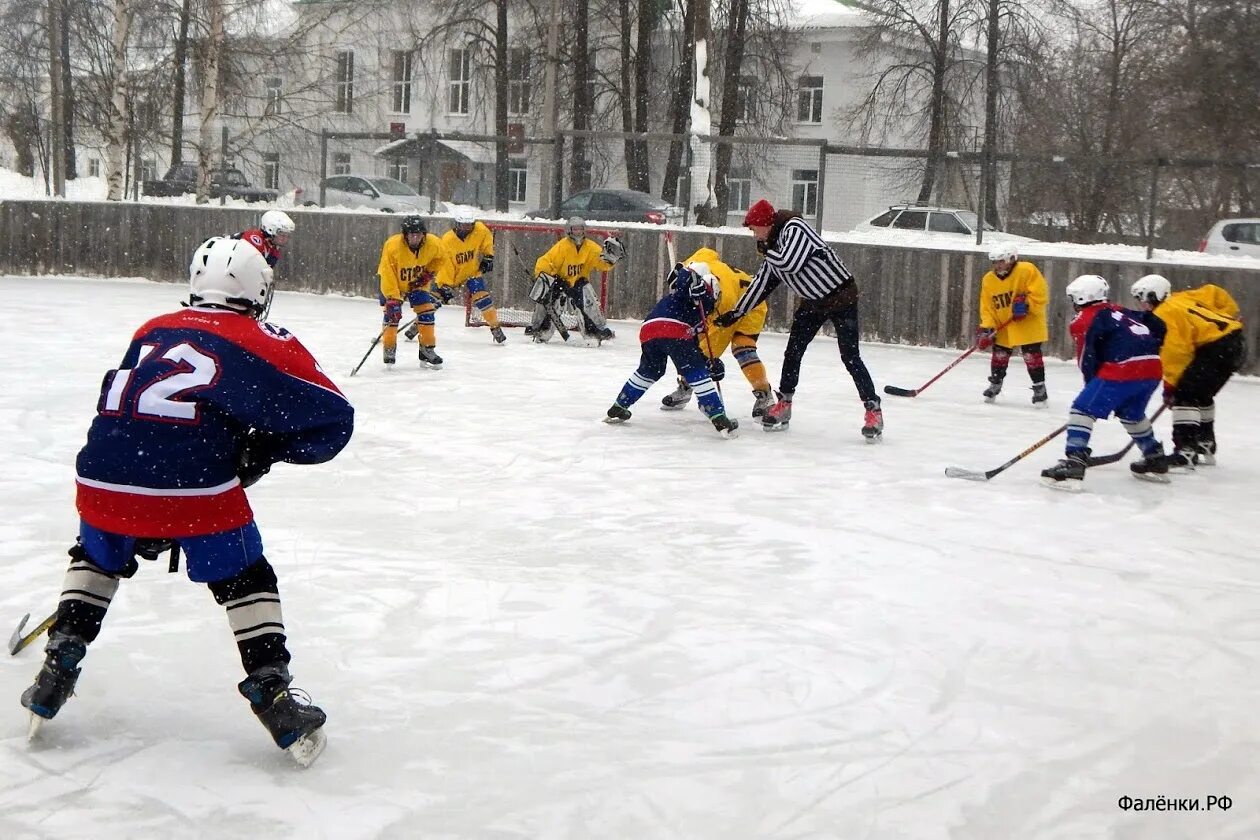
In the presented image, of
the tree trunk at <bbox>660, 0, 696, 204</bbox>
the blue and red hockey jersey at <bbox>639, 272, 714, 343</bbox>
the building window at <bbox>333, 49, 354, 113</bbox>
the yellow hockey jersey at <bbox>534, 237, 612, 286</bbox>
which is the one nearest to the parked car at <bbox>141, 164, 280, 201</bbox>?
the building window at <bbox>333, 49, 354, 113</bbox>

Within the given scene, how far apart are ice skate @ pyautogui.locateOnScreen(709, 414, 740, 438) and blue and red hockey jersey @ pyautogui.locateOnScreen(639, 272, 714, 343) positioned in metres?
0.47

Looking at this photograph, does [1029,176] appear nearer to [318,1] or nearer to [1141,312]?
[1141,312]

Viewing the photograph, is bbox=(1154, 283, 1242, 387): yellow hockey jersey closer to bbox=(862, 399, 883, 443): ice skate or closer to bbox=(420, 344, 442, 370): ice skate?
bbox=(862, 399, 883, 443): ice skate

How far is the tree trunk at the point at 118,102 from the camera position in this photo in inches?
794

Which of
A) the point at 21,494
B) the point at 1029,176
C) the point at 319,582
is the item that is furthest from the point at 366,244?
the point at 319,582

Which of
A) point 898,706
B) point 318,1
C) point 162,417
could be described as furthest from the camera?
point 318,1

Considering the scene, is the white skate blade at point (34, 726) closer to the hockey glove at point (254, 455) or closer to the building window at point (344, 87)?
the hockey glove at point (254, 455)

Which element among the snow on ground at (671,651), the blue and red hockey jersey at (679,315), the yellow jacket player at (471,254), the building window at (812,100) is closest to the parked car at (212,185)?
the yellow jacket player at (471,254)

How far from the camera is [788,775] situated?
→ 3.12 metres

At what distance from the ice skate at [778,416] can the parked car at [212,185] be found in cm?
1245

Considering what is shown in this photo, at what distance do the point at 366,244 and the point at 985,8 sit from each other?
501 inches

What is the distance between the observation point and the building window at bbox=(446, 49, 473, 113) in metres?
25.5

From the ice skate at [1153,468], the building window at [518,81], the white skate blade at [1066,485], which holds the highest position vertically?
the building window at [518,81]

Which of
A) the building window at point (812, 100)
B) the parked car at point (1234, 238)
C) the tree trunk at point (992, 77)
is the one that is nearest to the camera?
the parked car at point (1234, 238)
